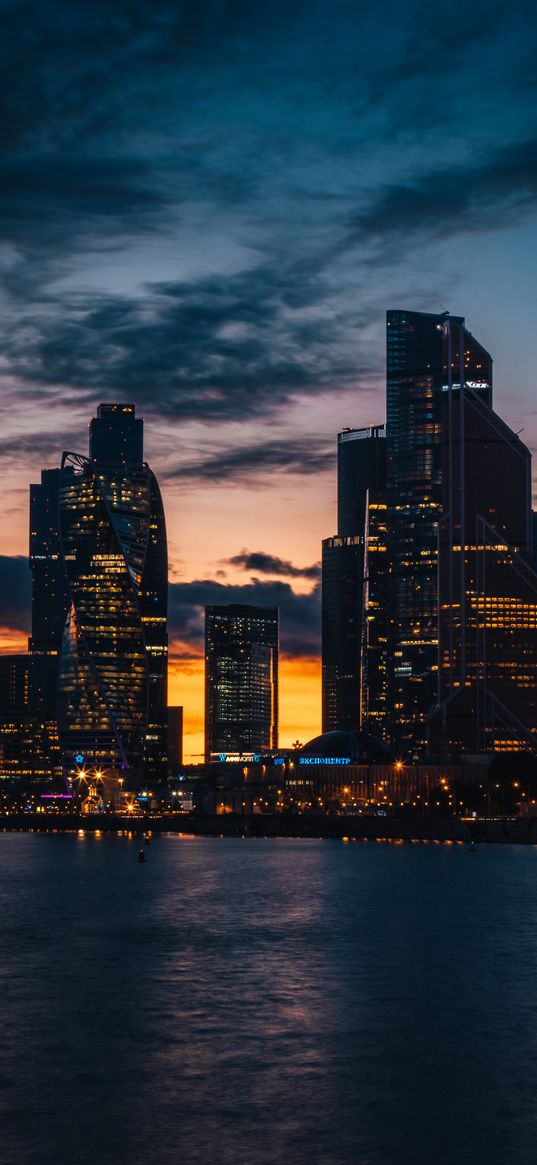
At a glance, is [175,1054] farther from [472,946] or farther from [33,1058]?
[472,946]

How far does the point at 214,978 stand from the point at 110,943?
2045 cm

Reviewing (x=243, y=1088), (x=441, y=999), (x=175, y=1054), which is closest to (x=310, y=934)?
(x=441, y=999)

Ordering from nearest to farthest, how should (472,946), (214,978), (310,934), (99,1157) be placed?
(99,1157)
(214,978)
(472,946)
(310,934)

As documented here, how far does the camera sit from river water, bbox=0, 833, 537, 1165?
51938mm

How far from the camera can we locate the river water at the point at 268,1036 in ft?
170

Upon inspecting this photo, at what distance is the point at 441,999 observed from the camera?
84.4m

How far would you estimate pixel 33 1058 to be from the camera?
2621 inches

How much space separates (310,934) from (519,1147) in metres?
67.6

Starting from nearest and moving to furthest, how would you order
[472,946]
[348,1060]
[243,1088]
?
[243,1088] → [348,1060] → [472,946]

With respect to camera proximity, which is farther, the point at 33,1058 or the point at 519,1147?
the point at 33,1058

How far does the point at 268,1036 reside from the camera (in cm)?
7225

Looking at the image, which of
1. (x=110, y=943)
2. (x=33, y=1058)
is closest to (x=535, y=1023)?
(x=33, y=1058)

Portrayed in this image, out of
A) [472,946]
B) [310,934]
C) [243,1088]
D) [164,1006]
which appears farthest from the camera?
[310,934]

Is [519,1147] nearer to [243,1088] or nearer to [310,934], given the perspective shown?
[243,1088]
